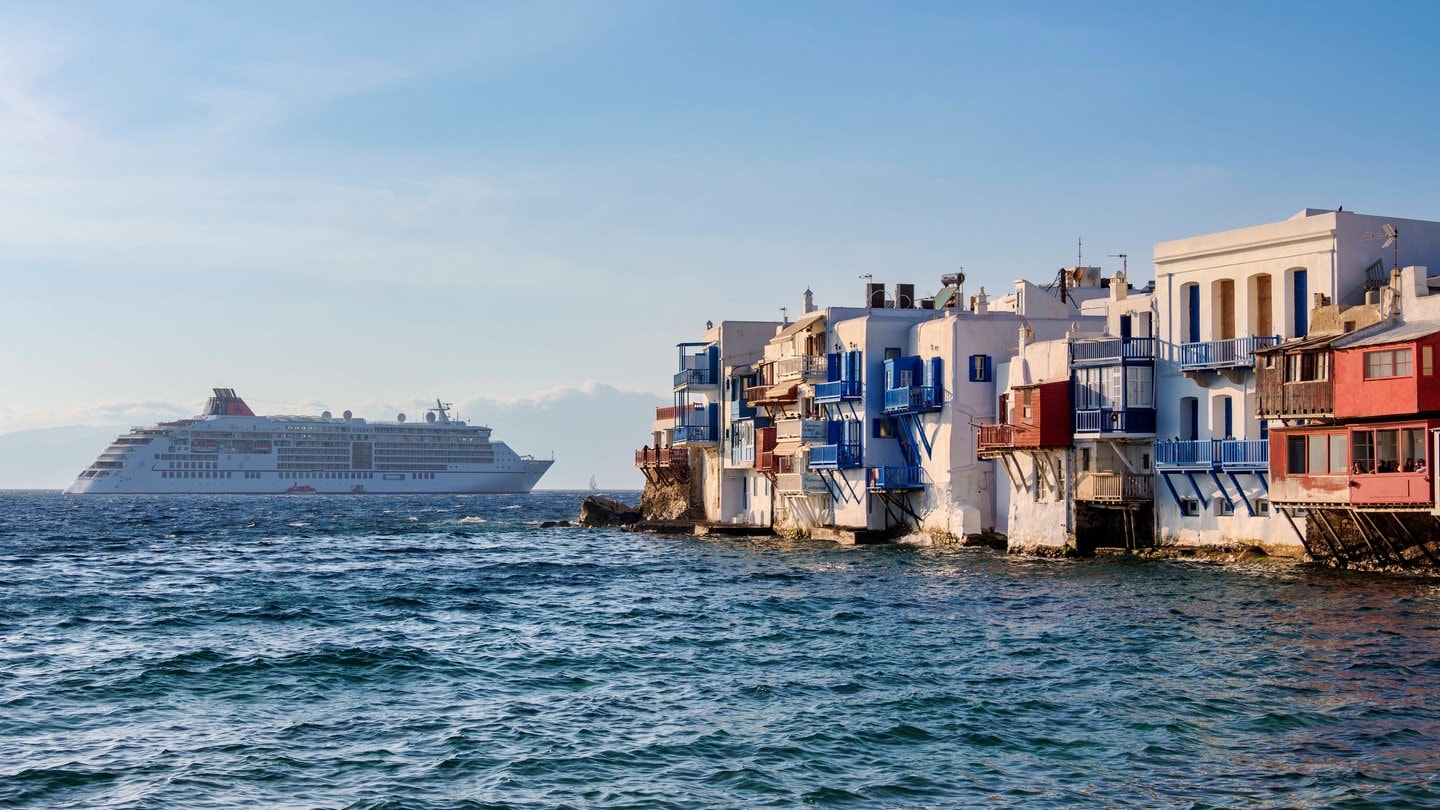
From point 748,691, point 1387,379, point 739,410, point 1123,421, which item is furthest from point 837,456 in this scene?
point 748,691

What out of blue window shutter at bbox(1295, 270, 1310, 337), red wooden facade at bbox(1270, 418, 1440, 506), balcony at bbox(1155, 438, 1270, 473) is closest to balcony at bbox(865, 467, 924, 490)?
balcony at bbox(1155, 438, 1270, 473)

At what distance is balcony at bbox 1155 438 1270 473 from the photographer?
44750 millimetres

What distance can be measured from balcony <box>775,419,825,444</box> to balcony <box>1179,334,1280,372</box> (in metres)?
21.1

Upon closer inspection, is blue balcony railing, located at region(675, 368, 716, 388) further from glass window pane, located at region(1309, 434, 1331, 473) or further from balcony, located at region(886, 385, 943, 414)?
glass window pane, located at region(1309, 434, 1331, 473)

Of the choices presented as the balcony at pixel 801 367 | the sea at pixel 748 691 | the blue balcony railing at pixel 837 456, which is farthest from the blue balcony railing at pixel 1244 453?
the balcony at pixel 801 367

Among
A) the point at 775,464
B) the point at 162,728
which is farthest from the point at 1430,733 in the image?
the point at 775,464

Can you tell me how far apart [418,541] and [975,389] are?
1482 inches

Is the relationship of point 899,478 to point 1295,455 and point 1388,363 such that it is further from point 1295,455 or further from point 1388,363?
point 1388,363

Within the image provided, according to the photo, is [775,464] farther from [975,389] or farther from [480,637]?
[480,637]

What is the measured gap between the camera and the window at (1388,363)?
1502 inches

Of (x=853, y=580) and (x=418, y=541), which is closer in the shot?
(x=853, y=580)

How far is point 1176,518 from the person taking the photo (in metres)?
48.2

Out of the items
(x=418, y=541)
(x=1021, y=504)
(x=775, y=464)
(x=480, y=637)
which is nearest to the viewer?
(x=480, y=637)

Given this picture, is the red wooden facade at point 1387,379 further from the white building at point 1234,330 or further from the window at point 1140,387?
the window at point 1140,387
